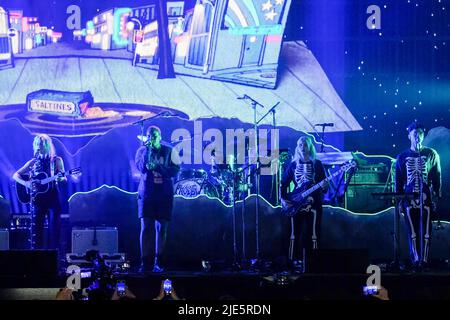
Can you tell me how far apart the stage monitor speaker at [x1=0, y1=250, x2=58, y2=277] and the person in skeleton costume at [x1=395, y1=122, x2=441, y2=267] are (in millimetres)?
4884

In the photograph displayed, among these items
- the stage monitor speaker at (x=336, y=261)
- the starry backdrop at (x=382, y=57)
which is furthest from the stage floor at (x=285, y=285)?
the starry backdrop at (x=382, y=57)

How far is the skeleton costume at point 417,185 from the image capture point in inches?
449

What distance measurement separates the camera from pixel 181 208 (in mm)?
12273

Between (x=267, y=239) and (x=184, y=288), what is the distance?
239 cm

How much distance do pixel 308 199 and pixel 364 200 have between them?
4.12 feet

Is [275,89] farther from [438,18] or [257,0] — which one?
[438,18]

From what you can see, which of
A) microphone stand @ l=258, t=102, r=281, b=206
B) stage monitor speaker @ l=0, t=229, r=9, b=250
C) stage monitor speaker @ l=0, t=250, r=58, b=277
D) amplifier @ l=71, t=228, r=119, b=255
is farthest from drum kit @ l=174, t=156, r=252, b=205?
stage monitor speaker @ l=0, t=250, r=58, b=277

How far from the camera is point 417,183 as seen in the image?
1146 cm

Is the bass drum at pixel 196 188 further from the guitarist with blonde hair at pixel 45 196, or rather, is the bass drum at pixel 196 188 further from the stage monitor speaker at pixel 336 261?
the stage monitor speaker at pixel 336 261

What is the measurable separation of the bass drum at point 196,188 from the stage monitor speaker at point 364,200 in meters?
1.95

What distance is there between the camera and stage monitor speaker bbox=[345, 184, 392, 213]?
12.2 m

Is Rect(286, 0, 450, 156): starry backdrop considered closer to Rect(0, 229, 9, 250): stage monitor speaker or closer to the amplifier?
the amplifier

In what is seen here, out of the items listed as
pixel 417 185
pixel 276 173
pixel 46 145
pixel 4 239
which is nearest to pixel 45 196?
pixel 46 145

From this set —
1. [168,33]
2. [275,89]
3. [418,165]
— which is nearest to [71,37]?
[168,33]
